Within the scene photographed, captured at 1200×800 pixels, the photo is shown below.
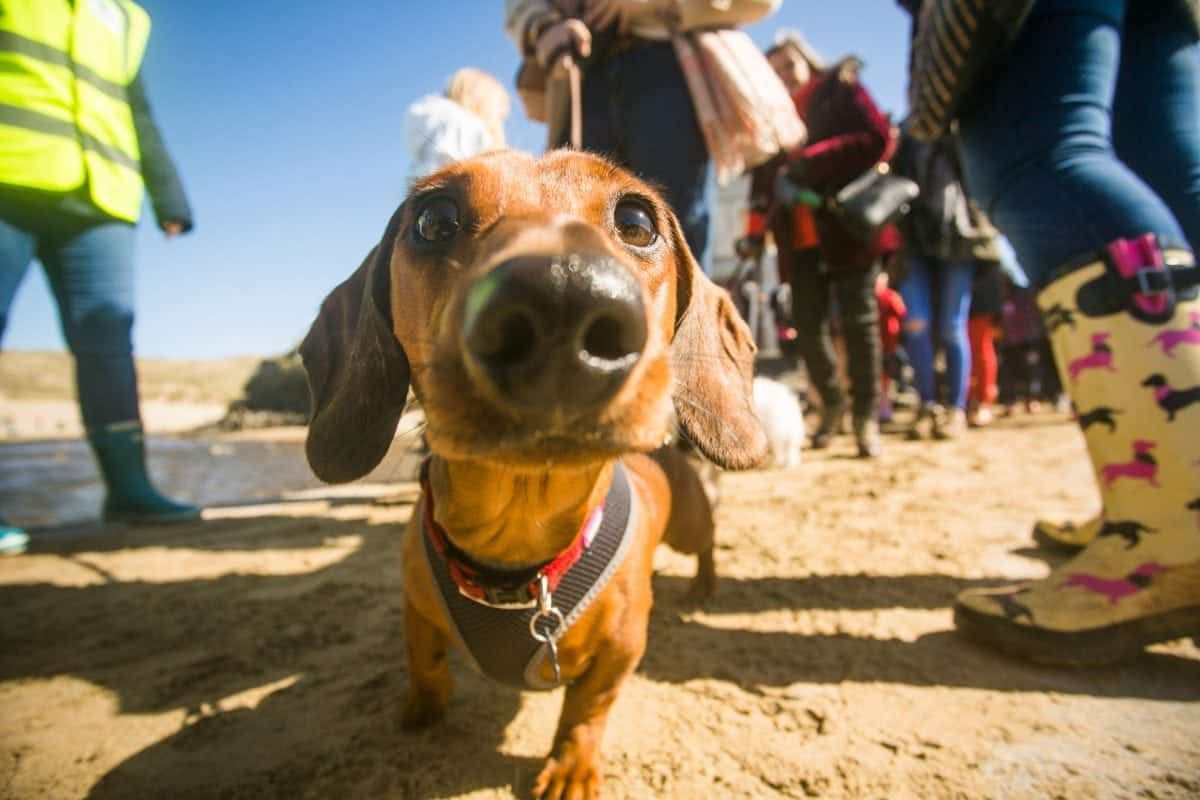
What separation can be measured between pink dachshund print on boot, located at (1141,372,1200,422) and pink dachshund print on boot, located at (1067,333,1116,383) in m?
0.08

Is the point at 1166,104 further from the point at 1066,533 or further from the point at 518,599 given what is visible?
the point at 518,599

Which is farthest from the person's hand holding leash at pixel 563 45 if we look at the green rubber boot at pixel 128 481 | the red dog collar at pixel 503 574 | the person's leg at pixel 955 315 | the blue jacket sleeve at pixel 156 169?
the person's leg at pixel 955 315

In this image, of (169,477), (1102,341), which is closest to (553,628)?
(1102,341)

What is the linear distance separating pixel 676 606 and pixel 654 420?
129cm

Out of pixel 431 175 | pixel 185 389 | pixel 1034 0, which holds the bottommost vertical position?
pixel 185 389

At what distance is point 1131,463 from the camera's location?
1.35 meters

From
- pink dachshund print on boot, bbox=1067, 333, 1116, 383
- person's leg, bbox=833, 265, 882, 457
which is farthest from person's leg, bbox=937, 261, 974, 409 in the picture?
pink dachshund print on boot, bbox=1067, 333, 1116, 383

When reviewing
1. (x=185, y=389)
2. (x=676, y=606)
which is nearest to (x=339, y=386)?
(x=676, y=606)

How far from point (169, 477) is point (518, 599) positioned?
543 cm

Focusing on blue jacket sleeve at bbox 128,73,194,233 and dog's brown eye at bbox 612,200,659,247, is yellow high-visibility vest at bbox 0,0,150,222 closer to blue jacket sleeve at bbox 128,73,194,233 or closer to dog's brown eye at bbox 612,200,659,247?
blue jacket sleeve at bbox 128,73,194,233

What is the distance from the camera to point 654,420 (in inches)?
30.5

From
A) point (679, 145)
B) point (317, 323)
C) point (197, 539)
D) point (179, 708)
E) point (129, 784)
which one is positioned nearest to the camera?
point (129, 784)

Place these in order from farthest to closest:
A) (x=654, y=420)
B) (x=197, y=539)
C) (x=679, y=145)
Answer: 1. (x=197, y=539)
2. (x=679, y=145)
3. (x=654, y=420)

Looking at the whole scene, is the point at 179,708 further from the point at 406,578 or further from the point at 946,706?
the point at 946,706
